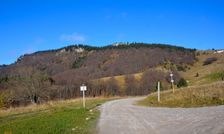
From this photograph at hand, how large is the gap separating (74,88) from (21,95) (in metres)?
47.1

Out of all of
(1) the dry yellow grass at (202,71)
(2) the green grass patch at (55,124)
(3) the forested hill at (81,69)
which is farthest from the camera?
(1) the dry yellow grass at (202,71)

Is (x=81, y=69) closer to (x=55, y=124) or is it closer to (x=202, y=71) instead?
(x=202, y=71)

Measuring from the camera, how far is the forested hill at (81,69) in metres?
62.2

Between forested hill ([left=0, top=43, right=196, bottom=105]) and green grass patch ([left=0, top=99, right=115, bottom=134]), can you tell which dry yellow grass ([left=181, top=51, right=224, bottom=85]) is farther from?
green grass patch ([left=0, top=99, right=115, bottom=134])

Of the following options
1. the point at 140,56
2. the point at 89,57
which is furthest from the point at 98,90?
the point at 89,57

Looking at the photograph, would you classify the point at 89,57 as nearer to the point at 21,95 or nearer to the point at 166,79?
the point at 166,79

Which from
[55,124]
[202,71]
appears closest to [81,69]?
[202,71]

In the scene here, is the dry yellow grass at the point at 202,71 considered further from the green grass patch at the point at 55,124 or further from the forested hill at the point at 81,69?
the green grass patch at the point at 55,124

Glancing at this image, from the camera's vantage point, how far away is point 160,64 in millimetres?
169625

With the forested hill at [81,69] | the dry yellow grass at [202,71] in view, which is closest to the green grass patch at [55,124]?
the forested hill at [81,69]

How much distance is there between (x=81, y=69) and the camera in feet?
530

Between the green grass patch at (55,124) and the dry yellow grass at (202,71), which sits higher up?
the dry yellow grass at (202,71)

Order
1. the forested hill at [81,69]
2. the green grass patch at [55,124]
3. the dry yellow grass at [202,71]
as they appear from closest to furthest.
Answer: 1. the green grass patch at [55,124]
2. the forested hill at [81,69]
3. the dry yellow grass at [202,71]

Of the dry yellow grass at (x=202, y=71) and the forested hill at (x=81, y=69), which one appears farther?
the dry yellow grass at (x=202, y=71)
